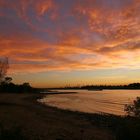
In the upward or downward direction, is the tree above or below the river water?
above

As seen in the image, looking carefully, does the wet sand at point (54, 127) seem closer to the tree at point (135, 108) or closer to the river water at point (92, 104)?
the tree at point (135, 108)

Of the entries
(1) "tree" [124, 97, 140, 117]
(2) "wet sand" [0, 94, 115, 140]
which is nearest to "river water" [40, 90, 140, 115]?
(2) "wet sand" [0, 94, 115, 140]

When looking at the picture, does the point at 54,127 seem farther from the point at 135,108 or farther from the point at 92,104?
the point at 92,104

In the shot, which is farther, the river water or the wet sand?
the river water

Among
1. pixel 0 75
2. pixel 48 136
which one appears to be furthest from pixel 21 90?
pixel 48 136

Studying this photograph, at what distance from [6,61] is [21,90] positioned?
78998 millimetres

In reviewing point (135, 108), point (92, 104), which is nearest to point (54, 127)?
point (135, 108)

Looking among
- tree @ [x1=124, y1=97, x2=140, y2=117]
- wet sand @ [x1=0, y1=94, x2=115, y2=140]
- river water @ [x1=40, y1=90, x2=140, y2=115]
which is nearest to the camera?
tree @ [x1=124, y1=97, x2=140, y2=117]

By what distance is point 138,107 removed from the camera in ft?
51.3

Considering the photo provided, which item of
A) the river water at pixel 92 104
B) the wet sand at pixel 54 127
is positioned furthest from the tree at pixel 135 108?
the river water at pixel 92 104

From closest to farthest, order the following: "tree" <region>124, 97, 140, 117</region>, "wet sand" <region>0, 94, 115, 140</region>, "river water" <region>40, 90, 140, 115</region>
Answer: "tree" <region>124, 97, 140, 117</region>
"wet sand" <region>0, 94, 115, 140</region>
"river water" <region>40, 90, 140, 115</region>

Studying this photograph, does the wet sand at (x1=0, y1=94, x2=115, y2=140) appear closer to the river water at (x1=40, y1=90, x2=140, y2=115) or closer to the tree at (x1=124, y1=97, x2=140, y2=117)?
the tree at (x1=124, y1=97, x2=140, y2=117)

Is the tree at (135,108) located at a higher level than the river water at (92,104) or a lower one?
higher

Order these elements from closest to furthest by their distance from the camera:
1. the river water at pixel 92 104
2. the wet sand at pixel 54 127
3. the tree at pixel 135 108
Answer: the tree at pixel 135 108 < the wet sand at pixel 54 127 < the river water at pixel 92 104
